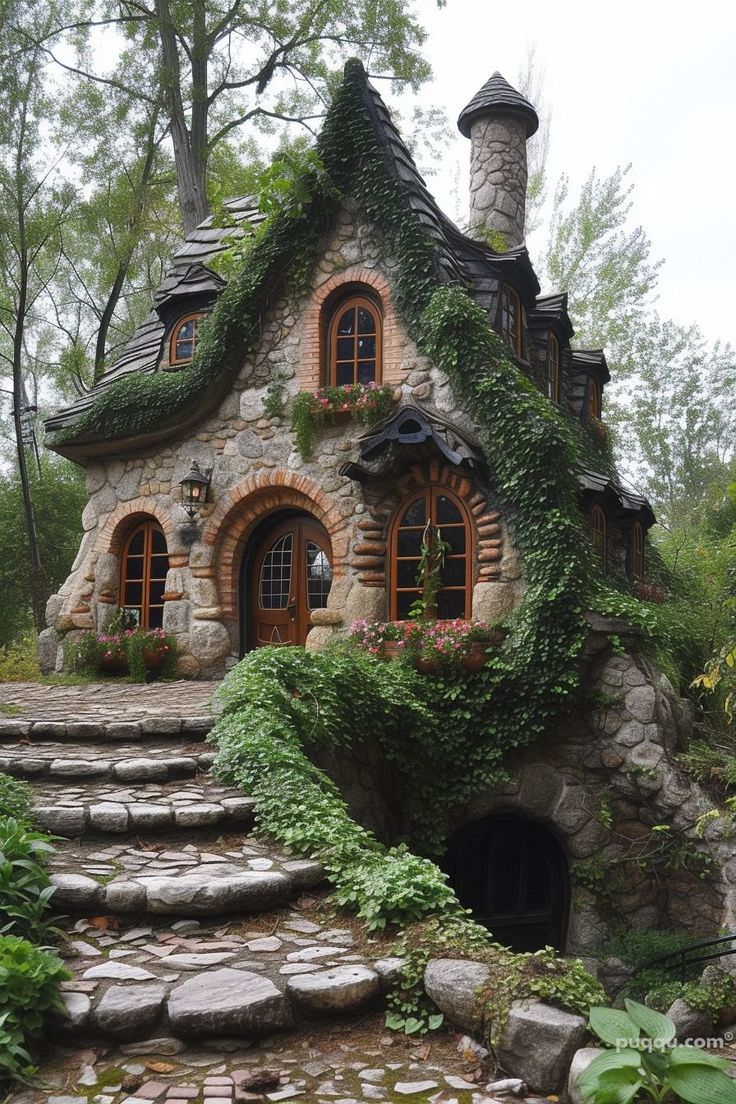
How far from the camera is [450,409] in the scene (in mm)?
10445

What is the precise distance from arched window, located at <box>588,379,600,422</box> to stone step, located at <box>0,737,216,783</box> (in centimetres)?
957

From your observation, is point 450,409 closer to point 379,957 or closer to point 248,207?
point 248,207

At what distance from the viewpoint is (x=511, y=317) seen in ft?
39.2

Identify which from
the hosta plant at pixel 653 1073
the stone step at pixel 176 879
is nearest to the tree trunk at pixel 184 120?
the stone step at pixel 176 879

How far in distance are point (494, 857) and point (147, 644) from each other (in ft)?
16.6

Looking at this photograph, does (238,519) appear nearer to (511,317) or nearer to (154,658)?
(154,658)

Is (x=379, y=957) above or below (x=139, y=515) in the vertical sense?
below

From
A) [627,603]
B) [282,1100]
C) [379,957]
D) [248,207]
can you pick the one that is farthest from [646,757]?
[248,207]

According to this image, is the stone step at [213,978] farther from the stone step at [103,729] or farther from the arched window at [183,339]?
the arched window at [183,339]

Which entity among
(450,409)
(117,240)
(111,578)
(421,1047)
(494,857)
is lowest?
(494,857)

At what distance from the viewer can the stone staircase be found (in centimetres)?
342

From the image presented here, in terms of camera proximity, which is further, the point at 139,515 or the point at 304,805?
the point at 139,515

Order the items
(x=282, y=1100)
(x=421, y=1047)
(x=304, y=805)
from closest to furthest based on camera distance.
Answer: (x=282, y=1100) < (x=421, y=1047) < (x=304, y=805)

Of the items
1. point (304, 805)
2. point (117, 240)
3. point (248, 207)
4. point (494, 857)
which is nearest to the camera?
point (304, 805)
